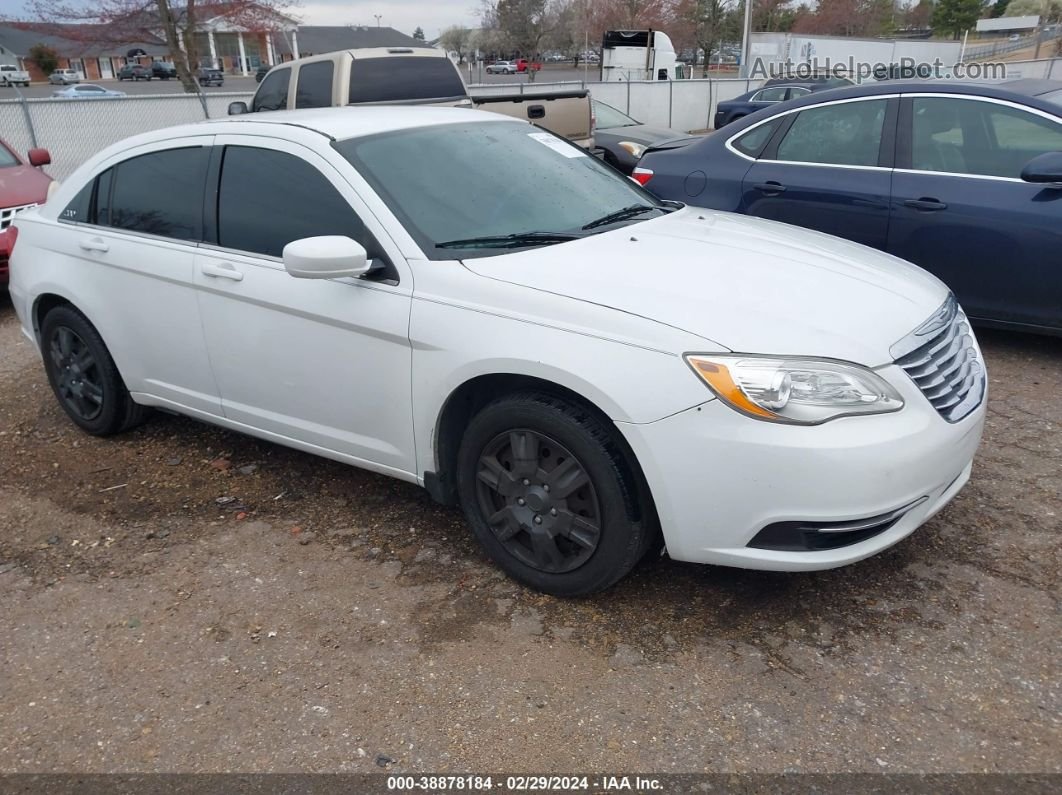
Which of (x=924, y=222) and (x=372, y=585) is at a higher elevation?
(x=924, y=222)

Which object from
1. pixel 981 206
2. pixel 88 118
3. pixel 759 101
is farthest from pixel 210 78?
pixel 981 206

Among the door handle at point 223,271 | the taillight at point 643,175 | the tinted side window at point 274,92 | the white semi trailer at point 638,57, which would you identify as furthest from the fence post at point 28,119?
the white semi trailer at point 638,57

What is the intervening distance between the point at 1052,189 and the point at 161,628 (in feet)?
16.2

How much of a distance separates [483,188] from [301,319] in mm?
898

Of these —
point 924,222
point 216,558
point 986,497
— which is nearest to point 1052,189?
point 924,222

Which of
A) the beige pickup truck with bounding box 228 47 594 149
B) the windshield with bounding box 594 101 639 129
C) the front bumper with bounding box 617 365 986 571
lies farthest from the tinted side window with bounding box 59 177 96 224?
the windshield with bounding box 594 101 639 129

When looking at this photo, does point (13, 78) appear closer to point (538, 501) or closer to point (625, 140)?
point (625, 140)

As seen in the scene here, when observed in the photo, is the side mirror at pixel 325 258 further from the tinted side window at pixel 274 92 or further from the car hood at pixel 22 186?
the tinted side window at pixel 274 92

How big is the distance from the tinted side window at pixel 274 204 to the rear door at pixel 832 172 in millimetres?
3412

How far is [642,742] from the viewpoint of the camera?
2.48 m

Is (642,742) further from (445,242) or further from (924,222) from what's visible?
(924,222)

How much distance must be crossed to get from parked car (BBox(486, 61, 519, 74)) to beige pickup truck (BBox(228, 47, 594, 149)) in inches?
1907

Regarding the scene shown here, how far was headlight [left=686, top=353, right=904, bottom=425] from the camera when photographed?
260 centimetres

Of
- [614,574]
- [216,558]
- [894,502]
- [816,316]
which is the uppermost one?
[816,316]
